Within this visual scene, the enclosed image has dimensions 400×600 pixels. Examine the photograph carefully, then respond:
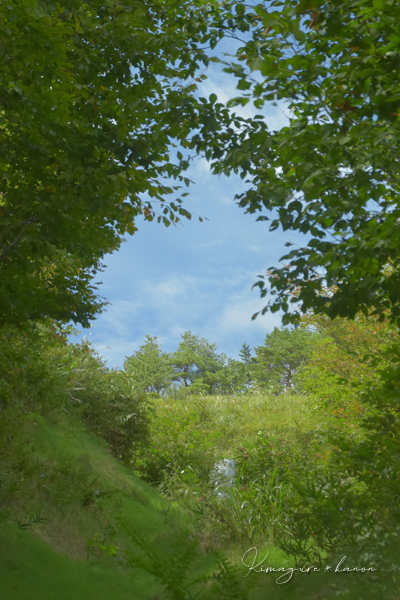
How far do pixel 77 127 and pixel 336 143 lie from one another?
2817mm

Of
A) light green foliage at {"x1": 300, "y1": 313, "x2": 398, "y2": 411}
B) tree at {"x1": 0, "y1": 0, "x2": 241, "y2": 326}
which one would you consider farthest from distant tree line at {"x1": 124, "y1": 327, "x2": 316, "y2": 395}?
tree at {"x1": 0, "y1": 0, "x2": 241, "y2": 326}

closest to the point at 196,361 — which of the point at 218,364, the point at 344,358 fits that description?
the point at 218,364

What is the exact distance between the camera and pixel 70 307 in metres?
5.83

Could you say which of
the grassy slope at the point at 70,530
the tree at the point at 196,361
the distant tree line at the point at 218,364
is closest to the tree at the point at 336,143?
the grassy slope at the point at 70,530

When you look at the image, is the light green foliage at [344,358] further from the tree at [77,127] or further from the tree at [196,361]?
the tree at [196,361]

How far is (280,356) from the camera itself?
4869 centimetres

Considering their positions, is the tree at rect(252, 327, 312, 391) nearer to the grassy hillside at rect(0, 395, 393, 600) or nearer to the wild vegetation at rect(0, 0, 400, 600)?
the grassy hillside at rect(0, 395, 393, 600)

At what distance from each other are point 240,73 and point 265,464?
7.45m

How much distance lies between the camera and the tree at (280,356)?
4800 centimetres

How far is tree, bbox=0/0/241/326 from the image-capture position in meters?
4.05

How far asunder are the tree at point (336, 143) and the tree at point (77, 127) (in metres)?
1.01

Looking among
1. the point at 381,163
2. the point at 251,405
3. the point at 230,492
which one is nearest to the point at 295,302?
the point at 381,163

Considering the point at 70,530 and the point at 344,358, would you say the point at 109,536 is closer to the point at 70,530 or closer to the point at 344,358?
the point at 70,530

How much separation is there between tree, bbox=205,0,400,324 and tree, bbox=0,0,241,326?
1.01 metres
